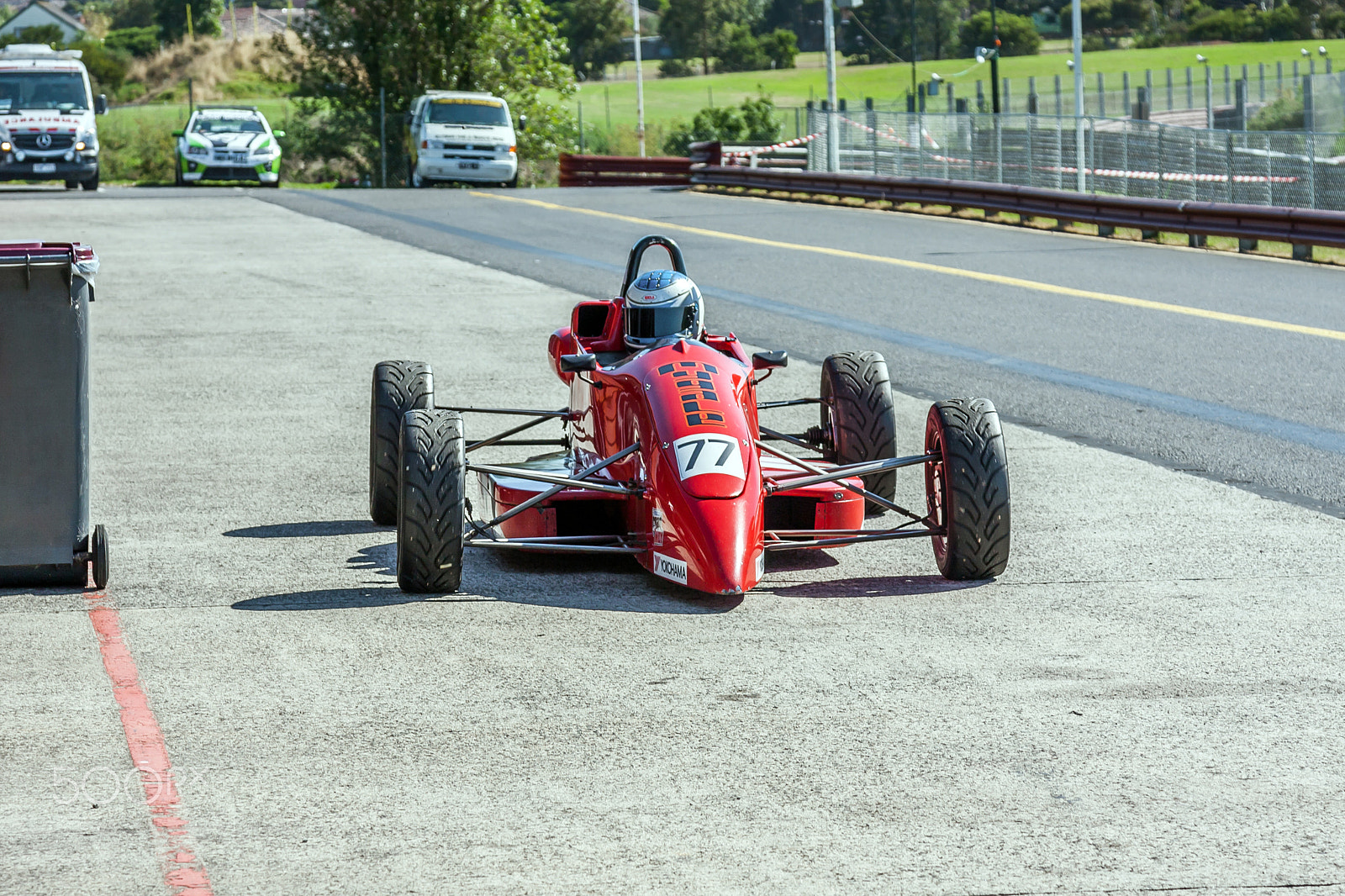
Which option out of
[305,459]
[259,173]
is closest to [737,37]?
[259,173]

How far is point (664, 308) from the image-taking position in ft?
25.5

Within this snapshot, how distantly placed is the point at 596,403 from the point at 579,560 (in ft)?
2.19

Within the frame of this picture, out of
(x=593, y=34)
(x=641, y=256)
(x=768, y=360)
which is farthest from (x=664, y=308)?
(x=593, y=34)

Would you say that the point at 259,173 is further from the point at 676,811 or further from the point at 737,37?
the point at 737,37

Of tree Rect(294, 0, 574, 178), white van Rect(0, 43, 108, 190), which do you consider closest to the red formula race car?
white van Rect(0, 43, 108, 190)

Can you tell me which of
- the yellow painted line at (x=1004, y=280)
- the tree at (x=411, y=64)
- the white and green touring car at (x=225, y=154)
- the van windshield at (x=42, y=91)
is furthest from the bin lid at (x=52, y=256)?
the tree at (x=411, y=64)

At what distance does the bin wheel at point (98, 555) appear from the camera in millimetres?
6840

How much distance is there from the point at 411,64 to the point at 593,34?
323 ft

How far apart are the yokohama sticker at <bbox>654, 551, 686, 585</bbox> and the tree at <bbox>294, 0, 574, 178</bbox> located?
154ft

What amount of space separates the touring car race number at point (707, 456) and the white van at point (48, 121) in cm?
3057

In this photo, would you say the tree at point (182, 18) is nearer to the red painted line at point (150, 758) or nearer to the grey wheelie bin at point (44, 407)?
the grey wheelie bin at point (44, 407)

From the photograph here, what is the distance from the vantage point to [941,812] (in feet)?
14.8

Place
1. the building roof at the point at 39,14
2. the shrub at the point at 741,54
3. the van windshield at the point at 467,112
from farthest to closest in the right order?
the building roof at the point at 39,14
the shrub at the point at 741,54
the van windshield at the point at 467,112

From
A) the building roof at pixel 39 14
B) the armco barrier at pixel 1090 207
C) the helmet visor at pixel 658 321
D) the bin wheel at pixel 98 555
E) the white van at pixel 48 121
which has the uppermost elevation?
the building roof at pixel 39 14
